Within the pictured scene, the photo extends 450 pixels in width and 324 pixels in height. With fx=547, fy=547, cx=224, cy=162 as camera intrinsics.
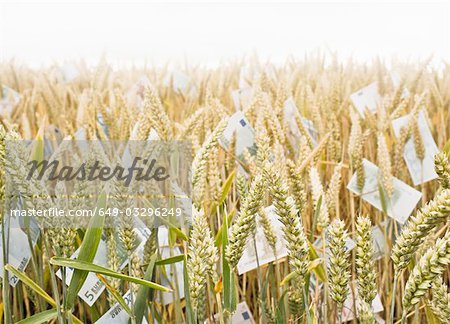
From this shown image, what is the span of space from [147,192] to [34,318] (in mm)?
192

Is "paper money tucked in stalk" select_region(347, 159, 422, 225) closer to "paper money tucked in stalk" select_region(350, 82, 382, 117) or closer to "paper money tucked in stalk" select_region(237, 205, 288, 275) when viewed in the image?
"paper money tucked in stalk" select_region(237, 205, 288, 275)

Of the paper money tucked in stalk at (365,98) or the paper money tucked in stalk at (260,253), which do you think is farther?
the paper money tucked in stalk at (365,98)

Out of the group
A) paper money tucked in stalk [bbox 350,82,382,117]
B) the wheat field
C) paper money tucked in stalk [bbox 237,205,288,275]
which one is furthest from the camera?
paper money tucked in stalk [bbox 350,82,382,117]

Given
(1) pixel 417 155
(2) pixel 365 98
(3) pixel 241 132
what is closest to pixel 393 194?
(1) pixel 417 155

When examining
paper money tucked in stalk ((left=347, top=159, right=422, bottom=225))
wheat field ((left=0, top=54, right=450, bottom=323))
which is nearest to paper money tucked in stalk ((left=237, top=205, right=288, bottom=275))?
wheat field ((left=0, top=54, right=450, bottom=323))

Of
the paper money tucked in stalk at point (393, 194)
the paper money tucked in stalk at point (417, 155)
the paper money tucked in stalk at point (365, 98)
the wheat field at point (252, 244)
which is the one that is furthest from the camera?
the paper money tucked in stalk at point (365, 98)

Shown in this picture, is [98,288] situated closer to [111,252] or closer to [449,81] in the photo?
[111,252]

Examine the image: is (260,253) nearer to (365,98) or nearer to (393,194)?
(393,194)

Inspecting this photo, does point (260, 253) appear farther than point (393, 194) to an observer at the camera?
No

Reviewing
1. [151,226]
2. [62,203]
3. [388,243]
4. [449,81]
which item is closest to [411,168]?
[388,243]

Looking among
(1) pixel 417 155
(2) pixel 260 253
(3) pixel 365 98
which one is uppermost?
(3) pixel 365 98

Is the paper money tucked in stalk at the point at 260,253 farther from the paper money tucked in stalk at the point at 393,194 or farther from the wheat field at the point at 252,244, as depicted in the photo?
the paper money tucked in stalk at the point at 393,194

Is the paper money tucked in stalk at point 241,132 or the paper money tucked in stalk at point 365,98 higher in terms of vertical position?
the paper money tucked in stalk at point 365,98

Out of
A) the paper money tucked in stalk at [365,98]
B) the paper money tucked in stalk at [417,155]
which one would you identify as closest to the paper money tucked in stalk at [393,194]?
the paper money tucked in stalk at [417,155]
